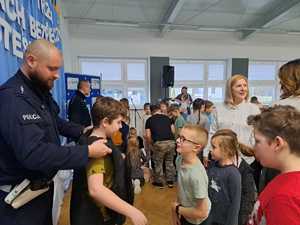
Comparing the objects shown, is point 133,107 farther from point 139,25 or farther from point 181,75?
point 139,25

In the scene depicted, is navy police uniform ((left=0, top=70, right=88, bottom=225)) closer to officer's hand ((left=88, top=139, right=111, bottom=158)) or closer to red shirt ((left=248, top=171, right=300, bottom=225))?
officer's hand ((left=88, top=139, right=111, bottom=158))

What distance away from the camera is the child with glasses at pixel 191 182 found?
1363 millimetres

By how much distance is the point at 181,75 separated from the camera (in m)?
7.75

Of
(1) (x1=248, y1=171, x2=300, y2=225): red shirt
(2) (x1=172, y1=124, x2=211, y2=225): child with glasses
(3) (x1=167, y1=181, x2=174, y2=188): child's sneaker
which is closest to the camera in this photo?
(1) (x1=248, y1=171, x2=300, y2=225): red shirt

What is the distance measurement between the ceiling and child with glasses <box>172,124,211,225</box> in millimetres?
4611

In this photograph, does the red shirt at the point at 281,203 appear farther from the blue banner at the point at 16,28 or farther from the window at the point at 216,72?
the window at the point at 216,72

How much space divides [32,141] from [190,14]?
6.22 metres

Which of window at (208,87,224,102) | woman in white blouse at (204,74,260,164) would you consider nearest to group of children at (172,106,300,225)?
woman in white blouse at (204,74,260,164)

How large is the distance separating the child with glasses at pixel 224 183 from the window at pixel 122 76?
573 centimetres

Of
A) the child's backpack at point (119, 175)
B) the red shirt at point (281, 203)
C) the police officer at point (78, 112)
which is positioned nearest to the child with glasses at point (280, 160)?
the red shirt at point (281, 203)

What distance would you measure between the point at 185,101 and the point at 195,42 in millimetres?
2096

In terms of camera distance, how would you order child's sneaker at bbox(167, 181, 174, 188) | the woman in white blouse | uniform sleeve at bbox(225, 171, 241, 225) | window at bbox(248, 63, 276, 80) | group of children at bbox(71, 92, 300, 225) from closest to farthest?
group of children at bbox(71, 92, 300, 225) → uniform sleeve at bbox(225, 171, 241, 225) → the woman in white blouse → child's sneaker at bbox(167, 181, 174, 188) → window at bbox(248, 63, 276, 80)

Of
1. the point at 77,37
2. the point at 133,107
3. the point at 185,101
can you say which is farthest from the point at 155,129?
the point at 77,37

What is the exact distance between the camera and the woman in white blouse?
80.0 inches
